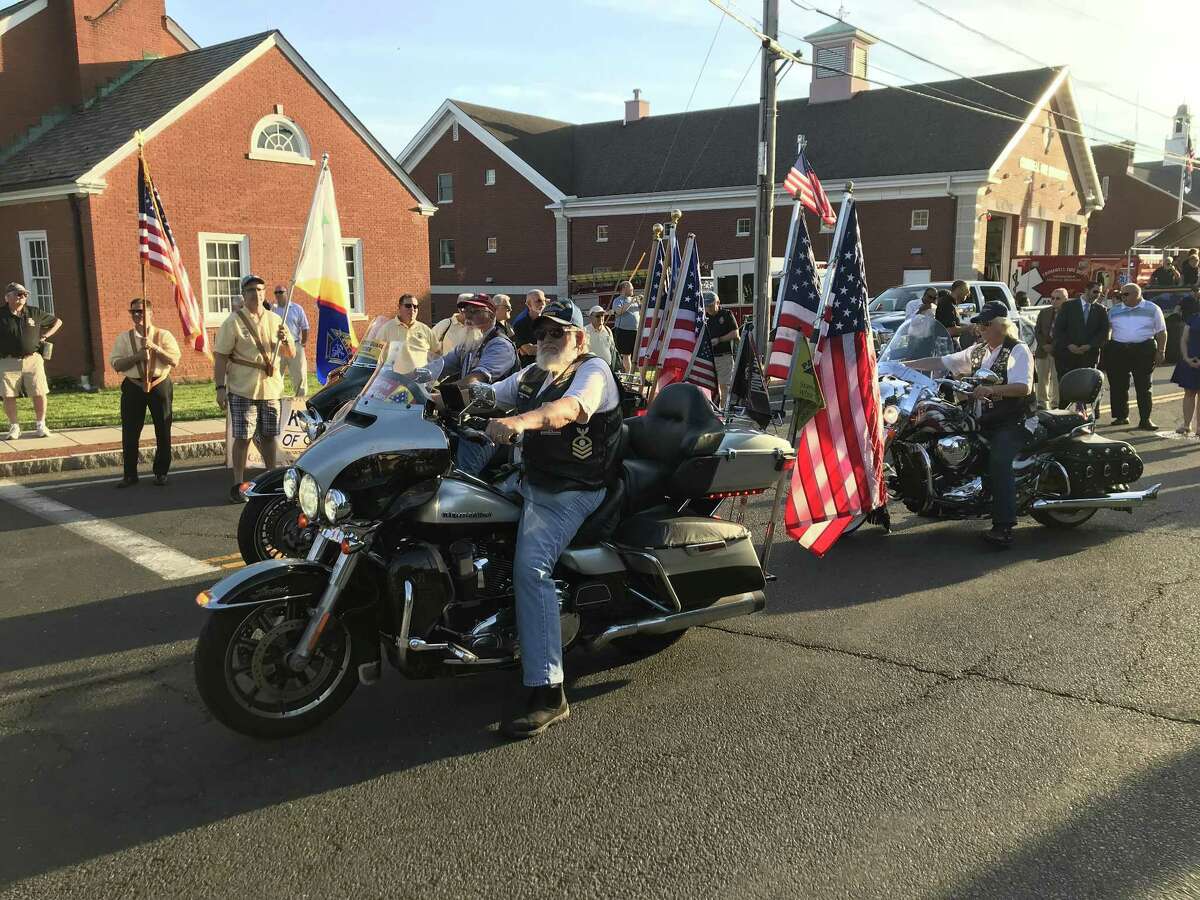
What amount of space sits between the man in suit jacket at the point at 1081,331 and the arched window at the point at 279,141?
54.1ft

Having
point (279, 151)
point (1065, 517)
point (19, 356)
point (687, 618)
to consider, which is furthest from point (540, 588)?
point (279, 151)

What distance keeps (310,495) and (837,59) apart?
36.8 meters

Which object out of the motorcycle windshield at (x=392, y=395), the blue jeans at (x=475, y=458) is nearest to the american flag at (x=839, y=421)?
the blue jeans at (x=475, y=458)

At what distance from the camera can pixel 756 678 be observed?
4.91m

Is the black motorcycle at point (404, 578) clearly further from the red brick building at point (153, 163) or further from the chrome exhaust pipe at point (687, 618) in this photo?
the red brick building at point (153, 163)

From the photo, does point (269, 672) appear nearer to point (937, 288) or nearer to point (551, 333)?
point (551, 333)

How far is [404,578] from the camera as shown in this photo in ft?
13.3

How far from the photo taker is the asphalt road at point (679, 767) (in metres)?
3.29

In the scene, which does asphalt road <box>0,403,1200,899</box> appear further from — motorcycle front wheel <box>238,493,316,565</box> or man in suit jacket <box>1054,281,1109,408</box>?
man in suit jacket <box>1054,281,1109,408</box>

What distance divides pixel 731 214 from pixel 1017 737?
3205 cm

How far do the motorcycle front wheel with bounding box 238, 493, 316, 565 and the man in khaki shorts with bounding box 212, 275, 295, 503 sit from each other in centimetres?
257

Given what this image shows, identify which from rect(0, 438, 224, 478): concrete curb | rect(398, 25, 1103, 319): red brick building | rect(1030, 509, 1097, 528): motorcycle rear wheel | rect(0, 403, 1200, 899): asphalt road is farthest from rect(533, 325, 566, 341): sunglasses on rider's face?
rect(398, 25, 1103, 319): red brick building

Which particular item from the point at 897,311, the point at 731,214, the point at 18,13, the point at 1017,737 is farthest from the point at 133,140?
the point at 731,214

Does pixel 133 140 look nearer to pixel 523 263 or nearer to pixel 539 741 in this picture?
pixel 539 741
